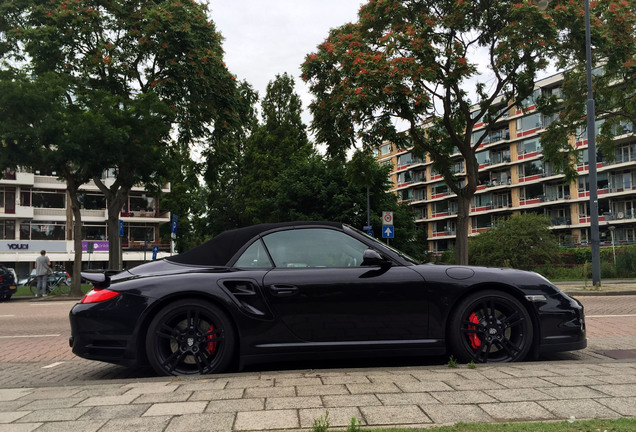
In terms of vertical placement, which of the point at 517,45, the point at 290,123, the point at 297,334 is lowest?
the point at 297,334

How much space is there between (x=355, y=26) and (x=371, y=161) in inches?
185

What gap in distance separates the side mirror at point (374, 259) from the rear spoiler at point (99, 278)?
2200 millimetres

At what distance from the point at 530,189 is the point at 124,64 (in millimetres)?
54888

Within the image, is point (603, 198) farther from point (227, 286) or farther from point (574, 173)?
point (227, 286)

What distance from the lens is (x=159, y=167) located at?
1948cm

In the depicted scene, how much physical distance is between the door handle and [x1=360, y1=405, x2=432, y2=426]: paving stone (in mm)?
1448

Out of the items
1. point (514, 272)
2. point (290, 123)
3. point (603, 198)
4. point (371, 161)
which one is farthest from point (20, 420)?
point (603, 198)

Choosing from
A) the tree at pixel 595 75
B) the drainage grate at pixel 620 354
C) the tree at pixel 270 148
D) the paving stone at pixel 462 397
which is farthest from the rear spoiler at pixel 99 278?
the tree at pixel 270 148

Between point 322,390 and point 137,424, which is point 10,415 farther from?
point 322,390

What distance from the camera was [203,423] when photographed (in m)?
2.72

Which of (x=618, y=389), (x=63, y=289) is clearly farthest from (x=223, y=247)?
(x=63, y=289)

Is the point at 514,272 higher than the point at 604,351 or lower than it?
higher

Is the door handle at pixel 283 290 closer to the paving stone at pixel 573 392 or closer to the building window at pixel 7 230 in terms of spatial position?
the paving stone at pixel 573 392

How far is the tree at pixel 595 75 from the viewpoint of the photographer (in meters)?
16.0
